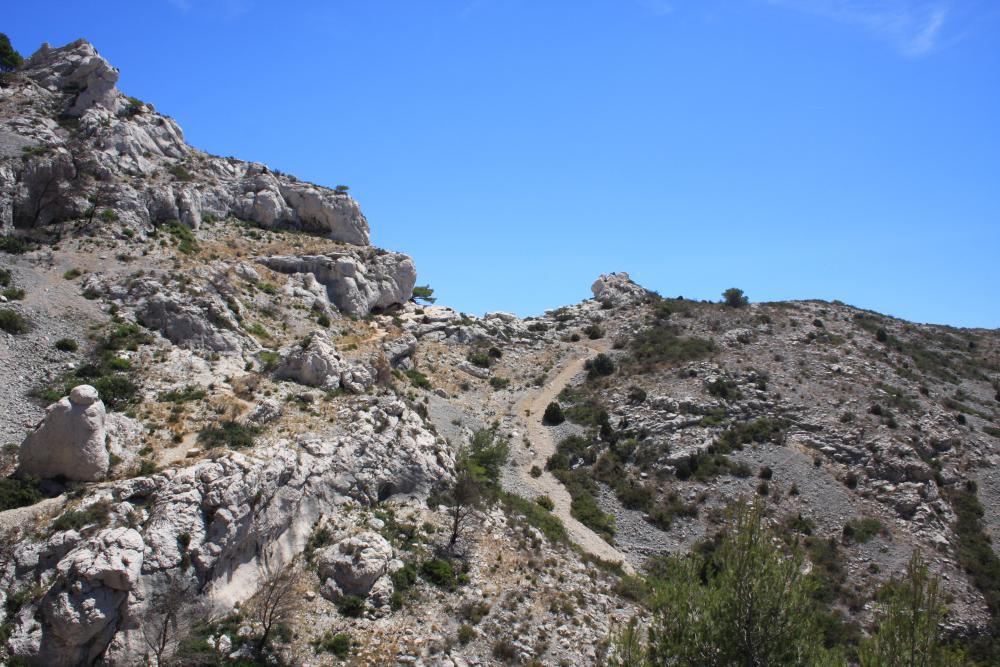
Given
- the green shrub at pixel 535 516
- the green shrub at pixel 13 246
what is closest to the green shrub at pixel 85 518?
the green shrub at pixel 535 516

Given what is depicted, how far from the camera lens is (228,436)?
25953 mm

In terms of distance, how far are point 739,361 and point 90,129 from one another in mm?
60880

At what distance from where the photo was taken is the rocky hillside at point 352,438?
2052 cm

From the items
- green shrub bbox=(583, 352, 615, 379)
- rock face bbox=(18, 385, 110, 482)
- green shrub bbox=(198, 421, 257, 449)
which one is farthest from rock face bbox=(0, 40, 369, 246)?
green shrub bbox=(583, 352, 615, 379)

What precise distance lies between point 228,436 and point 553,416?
103ft

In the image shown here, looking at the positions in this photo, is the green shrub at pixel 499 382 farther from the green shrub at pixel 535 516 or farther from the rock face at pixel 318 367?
the rock face at pixel 318 367

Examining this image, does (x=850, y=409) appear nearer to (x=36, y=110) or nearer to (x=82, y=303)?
(x=82, y=303)

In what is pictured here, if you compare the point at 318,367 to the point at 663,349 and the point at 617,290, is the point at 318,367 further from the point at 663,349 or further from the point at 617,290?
the point at 617,290

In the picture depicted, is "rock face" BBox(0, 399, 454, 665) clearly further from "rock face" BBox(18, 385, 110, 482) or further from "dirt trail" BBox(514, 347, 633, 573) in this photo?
"dirt trail" BBox(514, 347, 633, 573)

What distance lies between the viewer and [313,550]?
2470cm

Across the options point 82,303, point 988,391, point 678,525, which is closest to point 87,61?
point 82,303

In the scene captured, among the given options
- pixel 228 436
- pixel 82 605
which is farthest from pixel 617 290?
pixel 82 605

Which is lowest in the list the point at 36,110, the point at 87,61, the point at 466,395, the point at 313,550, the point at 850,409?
the point at 313,550

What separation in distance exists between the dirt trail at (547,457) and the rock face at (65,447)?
2470 cm
